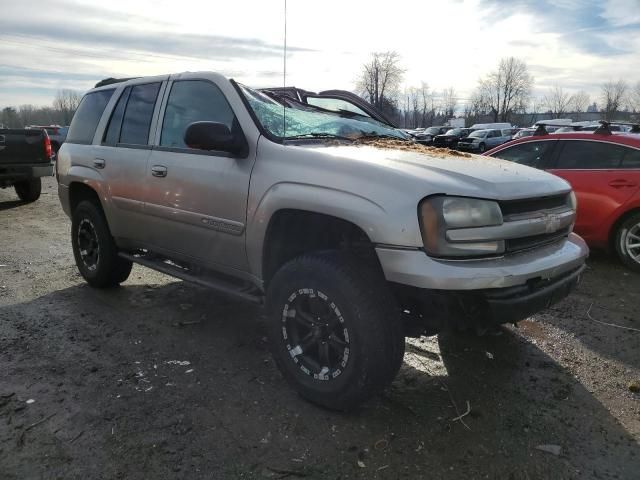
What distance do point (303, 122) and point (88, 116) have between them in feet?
8.77

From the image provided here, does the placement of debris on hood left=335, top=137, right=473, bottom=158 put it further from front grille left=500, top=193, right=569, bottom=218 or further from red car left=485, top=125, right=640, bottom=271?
red car left=485, top=125, right=640, bottom=271

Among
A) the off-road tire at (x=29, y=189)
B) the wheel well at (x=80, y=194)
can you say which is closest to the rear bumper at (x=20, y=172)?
the off-road tire at (x=29, y=189)

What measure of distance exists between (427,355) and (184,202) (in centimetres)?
210

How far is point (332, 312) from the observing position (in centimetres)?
278

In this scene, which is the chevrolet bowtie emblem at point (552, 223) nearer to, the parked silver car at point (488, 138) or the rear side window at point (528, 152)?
the rear side window at point (528, 152)

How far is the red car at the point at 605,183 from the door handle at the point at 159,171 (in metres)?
4.80

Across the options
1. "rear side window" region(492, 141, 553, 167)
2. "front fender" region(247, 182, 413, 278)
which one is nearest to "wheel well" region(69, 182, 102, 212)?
"front fender" region(247, 182, 413, 278)

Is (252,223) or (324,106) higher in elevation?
(324,106)

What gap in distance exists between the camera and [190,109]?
12.6 feet

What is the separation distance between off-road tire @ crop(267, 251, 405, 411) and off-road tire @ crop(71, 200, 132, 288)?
2563 millimetres

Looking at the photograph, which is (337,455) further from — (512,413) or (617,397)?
(617,397)

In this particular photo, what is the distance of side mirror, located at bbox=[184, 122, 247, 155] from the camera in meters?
3.10

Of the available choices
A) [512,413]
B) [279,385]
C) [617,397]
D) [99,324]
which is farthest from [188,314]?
[617,397]

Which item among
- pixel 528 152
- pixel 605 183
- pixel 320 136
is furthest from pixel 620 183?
pixel 320 136
